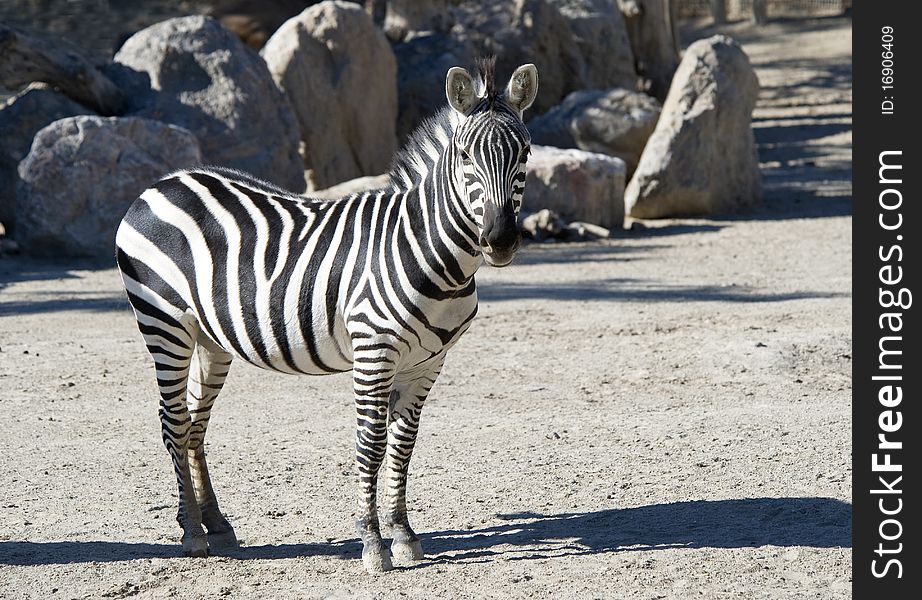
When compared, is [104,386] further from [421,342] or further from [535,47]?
[535,47]

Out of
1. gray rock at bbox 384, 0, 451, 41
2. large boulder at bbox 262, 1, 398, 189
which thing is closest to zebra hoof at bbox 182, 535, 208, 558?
large boulder at bbox 262, 1, 398, 189

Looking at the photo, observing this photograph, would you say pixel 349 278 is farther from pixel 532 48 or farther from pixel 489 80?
pixel 532 48

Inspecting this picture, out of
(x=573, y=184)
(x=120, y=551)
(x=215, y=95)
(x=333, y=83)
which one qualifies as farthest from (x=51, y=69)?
(x=120, y=551)

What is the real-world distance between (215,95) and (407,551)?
9.21 m

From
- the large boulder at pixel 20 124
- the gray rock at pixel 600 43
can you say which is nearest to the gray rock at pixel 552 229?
the large boulder at pixel 20 124

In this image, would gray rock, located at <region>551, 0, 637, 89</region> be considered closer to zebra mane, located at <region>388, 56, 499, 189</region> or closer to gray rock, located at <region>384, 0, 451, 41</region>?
gray rock, located at <region>384, 0, 451, 41</region>

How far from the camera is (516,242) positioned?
4.04 metres

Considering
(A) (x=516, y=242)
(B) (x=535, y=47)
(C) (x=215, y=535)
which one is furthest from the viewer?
(B) (x=535, y=47)

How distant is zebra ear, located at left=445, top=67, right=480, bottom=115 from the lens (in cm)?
425
